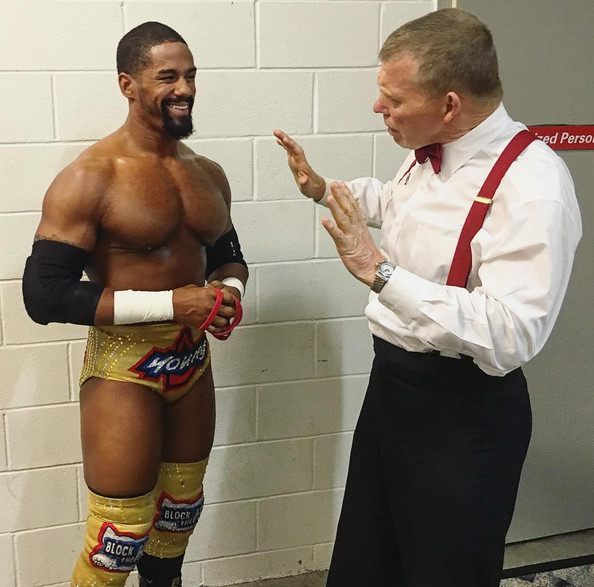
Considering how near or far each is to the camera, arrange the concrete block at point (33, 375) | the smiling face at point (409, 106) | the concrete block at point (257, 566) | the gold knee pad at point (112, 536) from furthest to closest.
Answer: the concrete block at point (257, 566) → the concrete block at point (33, 375) → the gold knee pad at point (112, 536) → the smiling face at point (409, 106)

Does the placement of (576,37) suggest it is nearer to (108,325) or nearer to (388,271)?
(388,271)

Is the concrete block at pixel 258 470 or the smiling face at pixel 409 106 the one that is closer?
the smiling face at pixel 409 106

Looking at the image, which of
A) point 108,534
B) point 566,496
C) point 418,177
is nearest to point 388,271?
point 418,177

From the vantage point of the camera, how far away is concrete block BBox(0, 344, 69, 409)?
208 centimetres

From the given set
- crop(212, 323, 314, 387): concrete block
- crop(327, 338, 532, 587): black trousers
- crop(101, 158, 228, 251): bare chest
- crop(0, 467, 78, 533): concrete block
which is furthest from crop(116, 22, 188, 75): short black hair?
crop(0, 467, 78, 533): concrete block

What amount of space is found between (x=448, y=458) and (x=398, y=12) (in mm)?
1307

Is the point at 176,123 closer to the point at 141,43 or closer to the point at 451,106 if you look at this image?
the point at 141,43

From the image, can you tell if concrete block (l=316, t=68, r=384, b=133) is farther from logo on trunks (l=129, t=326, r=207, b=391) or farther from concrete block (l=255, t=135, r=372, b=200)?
A: logo on trunks (l=129, t=326, r=207, b=391)

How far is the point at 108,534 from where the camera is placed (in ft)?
5.53

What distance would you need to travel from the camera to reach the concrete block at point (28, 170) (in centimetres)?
196

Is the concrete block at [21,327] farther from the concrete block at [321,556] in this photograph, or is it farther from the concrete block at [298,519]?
the concrete block at [321,556]

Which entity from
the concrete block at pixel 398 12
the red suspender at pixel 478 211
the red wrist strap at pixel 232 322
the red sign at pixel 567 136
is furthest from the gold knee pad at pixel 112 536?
the red sign at pixel 567 136

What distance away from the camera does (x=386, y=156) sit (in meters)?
2.27

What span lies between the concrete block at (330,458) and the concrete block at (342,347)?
22 centimetres
